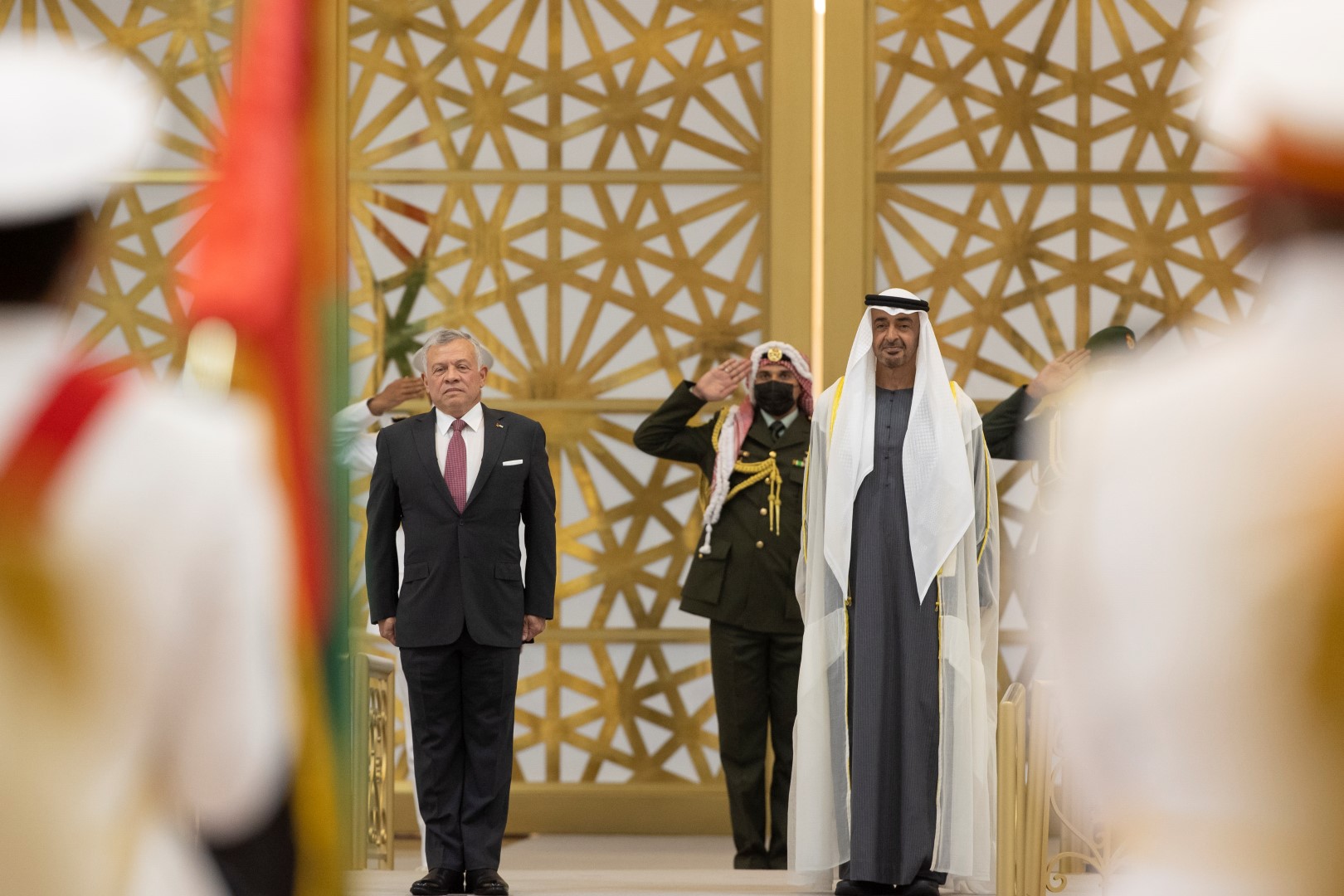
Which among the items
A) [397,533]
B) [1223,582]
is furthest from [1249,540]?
[397,533]

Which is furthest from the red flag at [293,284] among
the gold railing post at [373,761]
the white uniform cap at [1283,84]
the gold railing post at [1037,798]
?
the gold railing post at [373,761]

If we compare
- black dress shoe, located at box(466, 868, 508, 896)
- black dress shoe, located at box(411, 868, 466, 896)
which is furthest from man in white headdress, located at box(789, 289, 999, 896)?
black dress shoe, located at box(411, 868, 466, 896)

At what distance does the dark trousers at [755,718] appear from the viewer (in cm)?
584

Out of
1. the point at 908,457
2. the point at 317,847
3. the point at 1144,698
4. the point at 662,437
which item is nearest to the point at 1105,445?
the point at 1144,698

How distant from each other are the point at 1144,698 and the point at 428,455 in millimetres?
4076

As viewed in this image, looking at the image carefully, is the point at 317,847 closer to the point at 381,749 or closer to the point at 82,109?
the point at 82,109

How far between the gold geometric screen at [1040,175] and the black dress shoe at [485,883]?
10.0ft

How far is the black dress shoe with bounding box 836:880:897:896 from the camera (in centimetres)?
497

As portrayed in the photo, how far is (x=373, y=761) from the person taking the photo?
5680mm

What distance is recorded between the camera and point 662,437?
6039mm

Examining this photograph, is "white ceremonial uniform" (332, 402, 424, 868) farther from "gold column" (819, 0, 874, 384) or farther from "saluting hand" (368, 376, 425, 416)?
"gold column" (819, 0, 874, 384)

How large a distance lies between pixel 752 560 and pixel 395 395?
1.31 meters

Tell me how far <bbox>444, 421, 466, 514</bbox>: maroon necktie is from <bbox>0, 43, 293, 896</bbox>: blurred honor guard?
3.88 m

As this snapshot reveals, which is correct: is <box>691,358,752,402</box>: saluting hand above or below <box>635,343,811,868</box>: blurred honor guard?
above
